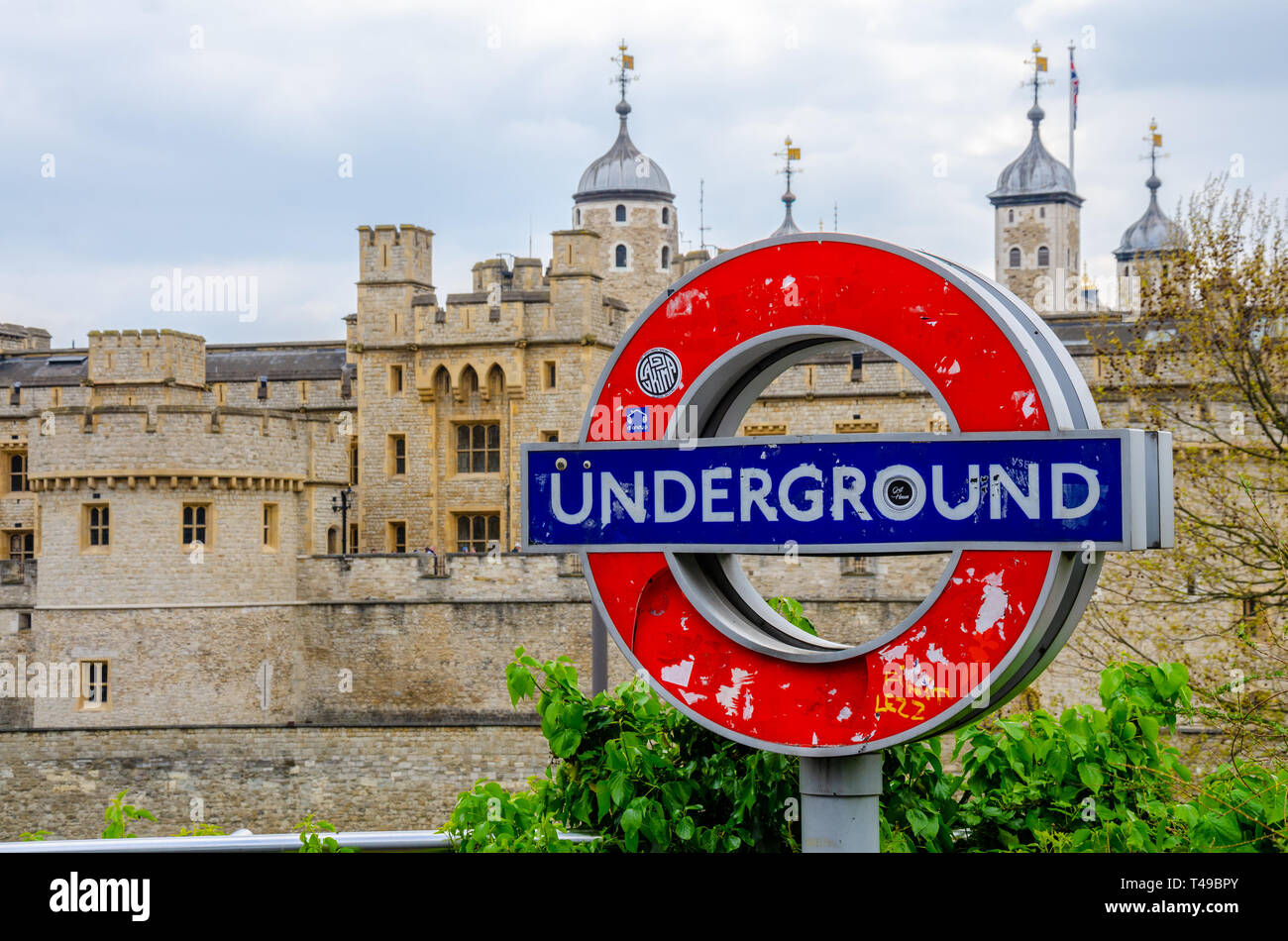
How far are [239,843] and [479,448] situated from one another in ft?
101

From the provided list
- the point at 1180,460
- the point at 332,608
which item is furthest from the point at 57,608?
the point at 1180,460

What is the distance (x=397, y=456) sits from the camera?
120 feet

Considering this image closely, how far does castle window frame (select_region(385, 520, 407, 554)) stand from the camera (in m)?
36.4

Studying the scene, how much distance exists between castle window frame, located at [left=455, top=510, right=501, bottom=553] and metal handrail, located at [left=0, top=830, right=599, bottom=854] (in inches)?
1174

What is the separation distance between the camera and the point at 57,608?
2864 centimetres

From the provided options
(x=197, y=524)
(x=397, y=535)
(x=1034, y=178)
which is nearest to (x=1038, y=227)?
(x=1034, y=178)

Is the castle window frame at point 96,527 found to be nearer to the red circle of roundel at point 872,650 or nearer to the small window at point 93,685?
the small window at point 93,685

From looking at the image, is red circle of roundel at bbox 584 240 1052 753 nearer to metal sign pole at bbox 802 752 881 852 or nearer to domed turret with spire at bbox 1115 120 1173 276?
metal sign pole at bbox 802 752 881 852

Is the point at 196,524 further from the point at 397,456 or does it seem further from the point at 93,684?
the point at 397,456

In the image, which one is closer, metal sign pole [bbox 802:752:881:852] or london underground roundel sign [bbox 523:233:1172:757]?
london underground roundel sign [bbox 523:233:1172:757]

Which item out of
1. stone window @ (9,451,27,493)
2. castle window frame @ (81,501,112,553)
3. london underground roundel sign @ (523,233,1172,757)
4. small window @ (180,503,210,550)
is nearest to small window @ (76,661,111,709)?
castle window frame @ (81,501,112,553)

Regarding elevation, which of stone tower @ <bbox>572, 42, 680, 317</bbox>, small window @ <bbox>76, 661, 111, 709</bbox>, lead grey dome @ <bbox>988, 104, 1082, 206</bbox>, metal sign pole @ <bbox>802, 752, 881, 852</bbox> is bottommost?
small window @ <bbox>76, 661, 111, 709</bbox>

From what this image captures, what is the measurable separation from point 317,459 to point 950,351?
88.6 ft

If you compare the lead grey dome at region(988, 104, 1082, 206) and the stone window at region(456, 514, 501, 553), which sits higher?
the lead grey dome at region(988, 104, 1082, 206)
